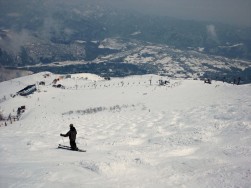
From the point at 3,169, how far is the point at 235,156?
11849 millimetres

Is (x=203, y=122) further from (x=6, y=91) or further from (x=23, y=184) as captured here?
(x=6, y=91)

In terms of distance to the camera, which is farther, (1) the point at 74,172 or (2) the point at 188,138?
(2) the point at 188,138

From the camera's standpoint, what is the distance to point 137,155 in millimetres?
18812

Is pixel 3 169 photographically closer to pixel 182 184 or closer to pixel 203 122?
pixel 182 184

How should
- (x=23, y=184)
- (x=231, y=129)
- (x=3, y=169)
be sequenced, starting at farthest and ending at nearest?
(x=231, y=129), (x=3, y=169), (x=23, y=184)

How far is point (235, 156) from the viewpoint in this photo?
57.4 feet

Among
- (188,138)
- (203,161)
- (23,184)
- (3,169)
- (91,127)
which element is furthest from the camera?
(91,127)

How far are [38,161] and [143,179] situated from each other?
613cm

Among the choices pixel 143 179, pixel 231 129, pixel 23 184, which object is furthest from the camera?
pixel 231 129

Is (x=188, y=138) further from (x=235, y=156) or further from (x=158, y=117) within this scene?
(x=158, y=117)

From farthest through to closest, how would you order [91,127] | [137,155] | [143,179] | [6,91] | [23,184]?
[6,91], [91,127], [137,155], [143,179], [23,184]

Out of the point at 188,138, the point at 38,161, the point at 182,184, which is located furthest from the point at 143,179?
the point at 188,138

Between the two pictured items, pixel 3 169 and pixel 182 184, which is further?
pixel 3 169

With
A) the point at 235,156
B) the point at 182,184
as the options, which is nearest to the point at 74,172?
the point at 182,184
